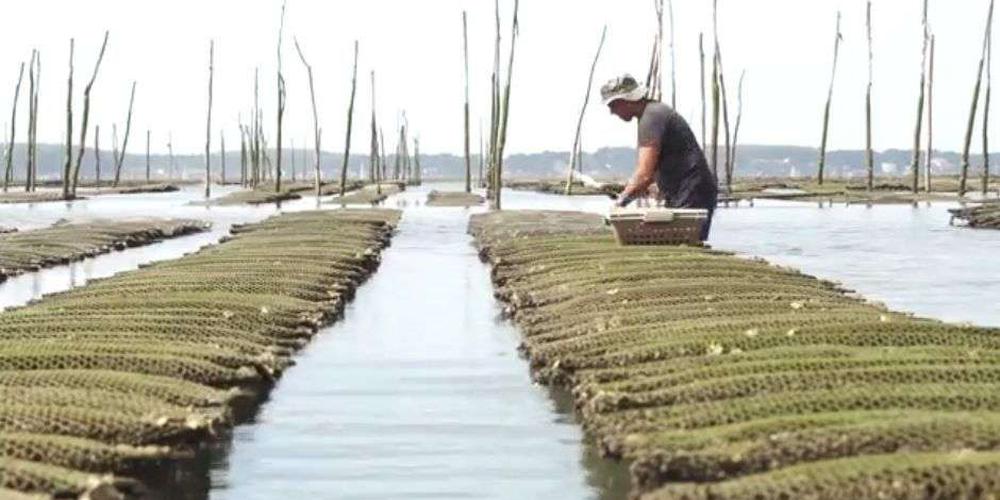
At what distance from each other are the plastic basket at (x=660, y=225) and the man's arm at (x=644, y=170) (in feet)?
1.35

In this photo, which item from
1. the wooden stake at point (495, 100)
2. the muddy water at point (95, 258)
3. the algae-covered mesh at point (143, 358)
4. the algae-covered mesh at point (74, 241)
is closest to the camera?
the algae-covered mesh at point (143, 358)

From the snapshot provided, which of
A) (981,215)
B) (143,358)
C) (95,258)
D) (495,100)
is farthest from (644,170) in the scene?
(495,100)

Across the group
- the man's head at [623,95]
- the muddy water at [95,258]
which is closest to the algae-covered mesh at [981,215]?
the muddy water at [95,258]

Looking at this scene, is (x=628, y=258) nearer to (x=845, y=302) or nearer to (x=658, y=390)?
(x=845, y=302)

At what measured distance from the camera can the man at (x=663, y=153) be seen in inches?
453

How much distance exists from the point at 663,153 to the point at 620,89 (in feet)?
3.07

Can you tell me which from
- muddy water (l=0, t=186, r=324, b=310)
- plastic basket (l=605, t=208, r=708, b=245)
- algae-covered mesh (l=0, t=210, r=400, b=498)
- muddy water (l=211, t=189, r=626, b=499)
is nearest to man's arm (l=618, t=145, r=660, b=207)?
plastic basket (l=605, t=208, r=708, b=245)

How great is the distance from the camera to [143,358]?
7.16m

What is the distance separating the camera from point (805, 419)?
5.14m

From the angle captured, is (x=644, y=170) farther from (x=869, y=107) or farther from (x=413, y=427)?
(x=869, y=107)

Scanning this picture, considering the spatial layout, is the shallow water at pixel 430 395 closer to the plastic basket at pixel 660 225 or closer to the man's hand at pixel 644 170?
the plastic basket at pixel 660 225

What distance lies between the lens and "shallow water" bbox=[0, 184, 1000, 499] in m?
5.58

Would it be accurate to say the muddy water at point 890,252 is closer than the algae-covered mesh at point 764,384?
No

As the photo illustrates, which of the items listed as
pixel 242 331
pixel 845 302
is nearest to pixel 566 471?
pixel 242 331
